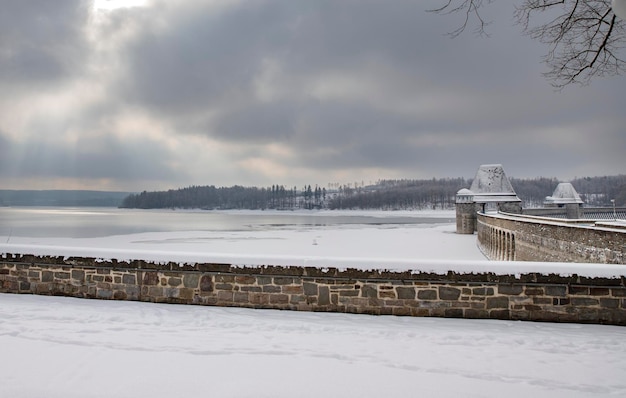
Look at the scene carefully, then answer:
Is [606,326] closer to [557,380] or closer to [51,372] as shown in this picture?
[557,380]

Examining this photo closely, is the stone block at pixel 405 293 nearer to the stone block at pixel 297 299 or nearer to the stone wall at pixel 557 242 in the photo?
the stone block at pixel 297 299

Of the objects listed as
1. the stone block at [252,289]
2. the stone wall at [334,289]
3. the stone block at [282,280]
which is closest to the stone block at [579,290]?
the stone wall at [334,289]

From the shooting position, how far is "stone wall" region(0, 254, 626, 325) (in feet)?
17.9

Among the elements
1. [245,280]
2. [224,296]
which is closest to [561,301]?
[245,280]

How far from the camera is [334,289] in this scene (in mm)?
6039

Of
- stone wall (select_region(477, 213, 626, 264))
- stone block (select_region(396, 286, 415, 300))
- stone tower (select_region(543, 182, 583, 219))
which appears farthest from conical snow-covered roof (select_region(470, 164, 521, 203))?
stone block (select_region(396, 286, 415, 300))

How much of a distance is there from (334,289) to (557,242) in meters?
10.9

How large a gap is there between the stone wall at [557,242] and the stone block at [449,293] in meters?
6.00

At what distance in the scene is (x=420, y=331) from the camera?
5.14m

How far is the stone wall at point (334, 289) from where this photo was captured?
215 inches

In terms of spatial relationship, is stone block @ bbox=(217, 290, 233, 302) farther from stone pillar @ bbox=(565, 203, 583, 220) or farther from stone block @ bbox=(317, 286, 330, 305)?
stone pillar @ bbox=(565, 203, 583, 220)

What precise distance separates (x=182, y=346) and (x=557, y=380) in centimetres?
359

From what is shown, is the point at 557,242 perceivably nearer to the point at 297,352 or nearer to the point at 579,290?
the point at 579,290

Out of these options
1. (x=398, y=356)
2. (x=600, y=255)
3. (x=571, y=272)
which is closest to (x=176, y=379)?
(x=398, y=356)
